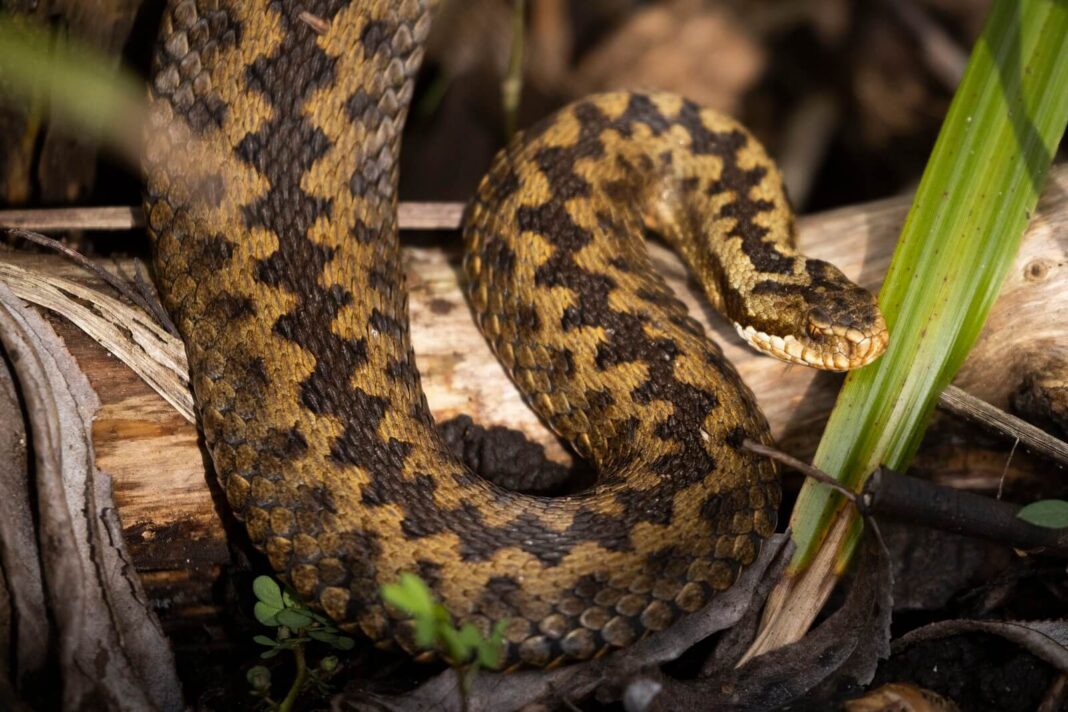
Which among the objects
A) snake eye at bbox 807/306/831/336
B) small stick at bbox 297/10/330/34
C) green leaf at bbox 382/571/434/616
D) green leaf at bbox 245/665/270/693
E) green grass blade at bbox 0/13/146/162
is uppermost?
small stick at bbox 297/10/330/34

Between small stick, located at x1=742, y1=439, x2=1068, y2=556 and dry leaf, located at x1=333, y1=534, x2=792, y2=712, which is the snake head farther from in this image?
dry leaf, located at x1=333, y1=534, x2=792, y2=712

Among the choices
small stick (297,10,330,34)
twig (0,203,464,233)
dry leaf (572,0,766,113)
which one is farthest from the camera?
dry leaf (572,0,766,113)

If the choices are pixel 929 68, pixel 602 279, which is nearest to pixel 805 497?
pixel 602 279

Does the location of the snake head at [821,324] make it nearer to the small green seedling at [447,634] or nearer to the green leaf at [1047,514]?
the green leaf at [1047,514]

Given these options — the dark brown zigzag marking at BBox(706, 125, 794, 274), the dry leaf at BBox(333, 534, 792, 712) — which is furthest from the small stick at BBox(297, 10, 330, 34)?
the dry leaf at BBox(333, 534, 792, 712)

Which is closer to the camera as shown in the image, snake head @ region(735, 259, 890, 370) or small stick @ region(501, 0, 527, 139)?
snake head @ region(735, 259, 890, 370)

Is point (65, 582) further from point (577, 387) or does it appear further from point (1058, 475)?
point (1058, 475)

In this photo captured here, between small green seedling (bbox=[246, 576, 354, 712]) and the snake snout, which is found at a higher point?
the snake snout
